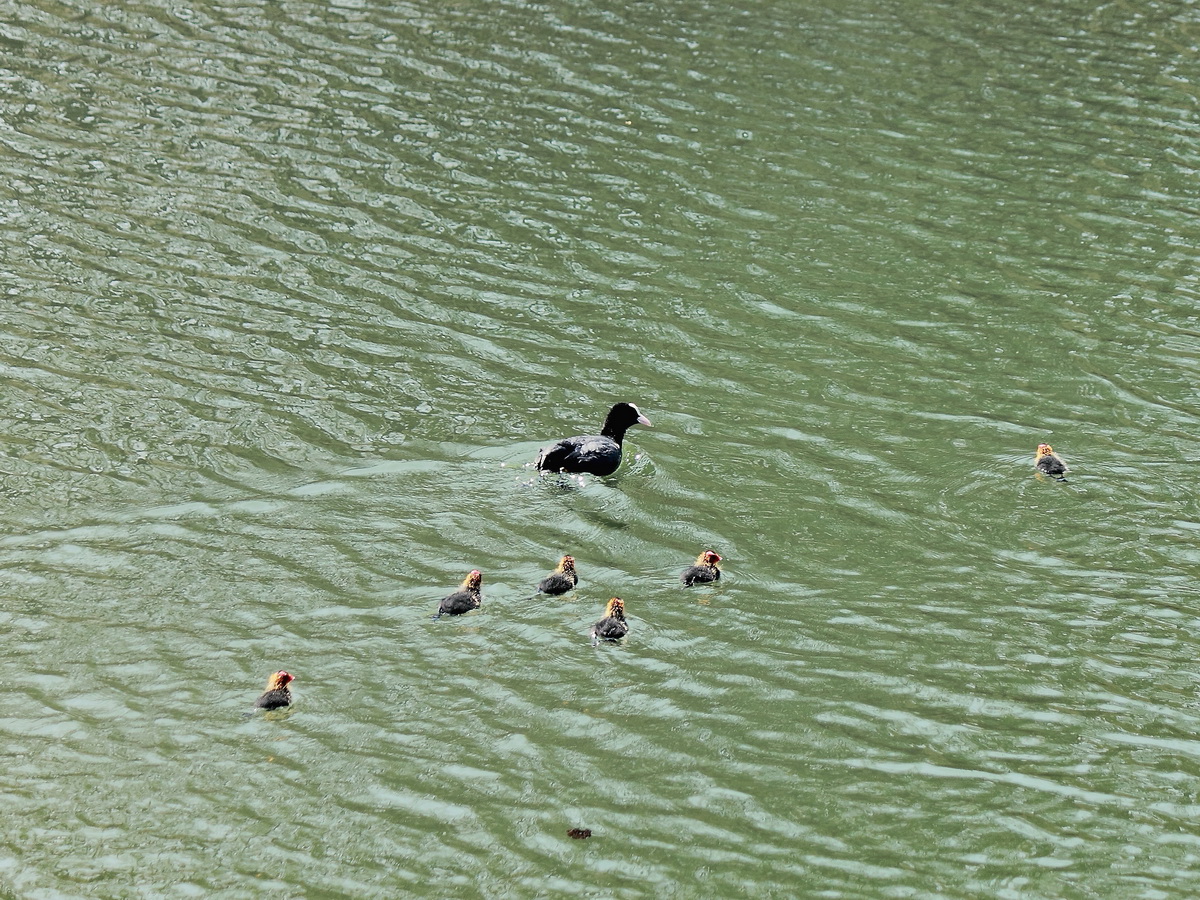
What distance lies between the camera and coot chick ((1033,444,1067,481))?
15320mm

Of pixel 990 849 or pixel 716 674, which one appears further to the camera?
pixel 716 674

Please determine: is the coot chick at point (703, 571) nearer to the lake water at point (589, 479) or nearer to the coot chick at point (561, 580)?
the lake water at point (589, 479)

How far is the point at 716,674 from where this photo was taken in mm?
11805

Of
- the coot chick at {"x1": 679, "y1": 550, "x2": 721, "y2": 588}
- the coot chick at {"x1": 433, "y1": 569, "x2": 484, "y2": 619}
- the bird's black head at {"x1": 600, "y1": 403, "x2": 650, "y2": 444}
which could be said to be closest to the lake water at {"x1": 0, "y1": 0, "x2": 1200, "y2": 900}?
the coot chick at {"x1": 679, "y1": 550, "x2": 721, "y2": 588}

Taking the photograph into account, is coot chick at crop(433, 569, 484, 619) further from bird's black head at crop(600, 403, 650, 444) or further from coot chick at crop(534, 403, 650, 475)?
bird's black head at crop(600, 403, 650, 444)

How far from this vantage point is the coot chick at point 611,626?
12.1 metres

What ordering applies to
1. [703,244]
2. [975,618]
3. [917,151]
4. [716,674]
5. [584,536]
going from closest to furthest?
1. [716,674]
2. [975,618]
3. [584,536]
4. [703,244]
5. [917,151]

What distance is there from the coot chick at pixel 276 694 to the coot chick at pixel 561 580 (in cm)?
A: 266

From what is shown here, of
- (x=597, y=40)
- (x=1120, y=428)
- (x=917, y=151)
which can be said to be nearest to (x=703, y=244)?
(x=917, y=151)

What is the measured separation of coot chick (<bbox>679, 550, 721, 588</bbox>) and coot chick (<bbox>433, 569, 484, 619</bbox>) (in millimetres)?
2029

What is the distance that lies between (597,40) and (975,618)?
1988 centimetres

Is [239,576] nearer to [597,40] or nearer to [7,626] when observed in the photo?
[7,626]

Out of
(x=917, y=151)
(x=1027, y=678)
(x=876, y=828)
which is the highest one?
(x=917, y=151)

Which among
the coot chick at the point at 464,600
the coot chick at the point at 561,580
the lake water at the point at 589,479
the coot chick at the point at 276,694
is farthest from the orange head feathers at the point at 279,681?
the coot chick at the point at 561,580
